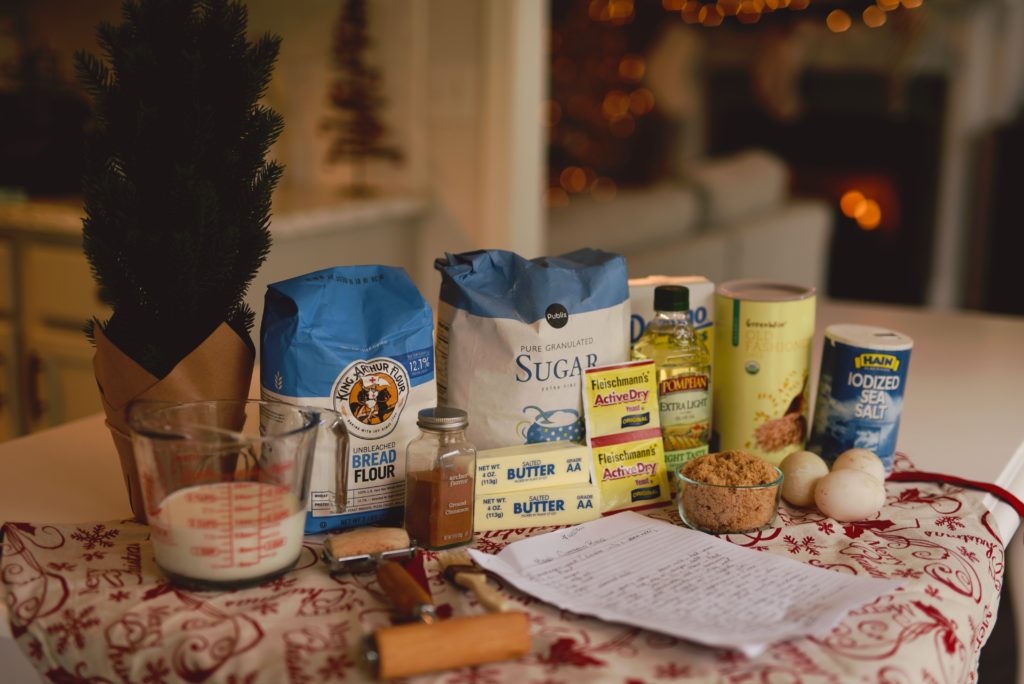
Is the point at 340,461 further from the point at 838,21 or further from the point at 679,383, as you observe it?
the point at 838,21

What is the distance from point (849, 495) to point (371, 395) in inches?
17.5

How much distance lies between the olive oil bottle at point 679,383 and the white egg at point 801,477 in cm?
9

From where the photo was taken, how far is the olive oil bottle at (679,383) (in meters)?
1.01

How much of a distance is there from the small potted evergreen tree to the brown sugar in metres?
0.43

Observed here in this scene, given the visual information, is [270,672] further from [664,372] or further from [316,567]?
[664,372]

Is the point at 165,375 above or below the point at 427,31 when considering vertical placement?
below

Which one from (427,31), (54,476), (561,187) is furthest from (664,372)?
(561,187)

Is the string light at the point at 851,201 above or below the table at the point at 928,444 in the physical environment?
above

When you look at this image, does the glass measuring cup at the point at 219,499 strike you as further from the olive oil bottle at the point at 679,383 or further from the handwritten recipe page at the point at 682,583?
the olive oil bottle at the point at 679,383

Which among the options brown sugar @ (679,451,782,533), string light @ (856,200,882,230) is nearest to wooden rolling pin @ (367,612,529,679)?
brown sugar @ (679,451,782,533)

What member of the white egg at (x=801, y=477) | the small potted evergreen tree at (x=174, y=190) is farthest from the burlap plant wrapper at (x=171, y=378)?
the white egg at (x=801, y=477)

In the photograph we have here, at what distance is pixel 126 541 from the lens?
882 millimetres

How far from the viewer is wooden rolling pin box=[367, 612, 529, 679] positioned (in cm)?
67

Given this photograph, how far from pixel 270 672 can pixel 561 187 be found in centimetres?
529
